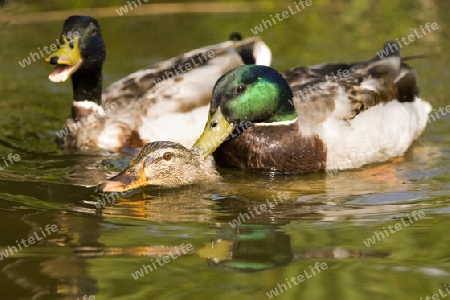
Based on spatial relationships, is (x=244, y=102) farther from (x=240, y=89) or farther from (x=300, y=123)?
(x=300, y=123)

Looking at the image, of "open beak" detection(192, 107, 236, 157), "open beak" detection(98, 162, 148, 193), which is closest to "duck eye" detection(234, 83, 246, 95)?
"open beak" detection(192, 107, 236, 157)

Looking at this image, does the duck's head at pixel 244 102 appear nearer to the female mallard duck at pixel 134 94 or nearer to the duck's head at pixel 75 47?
the female mallard duck at pixel 134 94

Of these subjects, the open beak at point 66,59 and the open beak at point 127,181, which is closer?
the open beak at point 127,181

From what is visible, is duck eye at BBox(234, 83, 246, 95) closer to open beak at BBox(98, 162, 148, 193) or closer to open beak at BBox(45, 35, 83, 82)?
open beak at BBox(98, 162, 148, 193)

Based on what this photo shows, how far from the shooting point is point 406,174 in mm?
8820

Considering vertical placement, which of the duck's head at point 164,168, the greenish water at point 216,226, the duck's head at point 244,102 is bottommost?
the greenish water at point 216,226

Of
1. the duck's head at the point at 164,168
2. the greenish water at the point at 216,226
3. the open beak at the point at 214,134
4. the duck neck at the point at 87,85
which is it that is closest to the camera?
the greenish water at the point at 216,226

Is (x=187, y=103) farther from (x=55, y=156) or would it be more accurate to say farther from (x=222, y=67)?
(x=55, y=156)

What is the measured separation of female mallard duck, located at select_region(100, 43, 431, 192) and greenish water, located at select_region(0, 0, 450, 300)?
6.3 inches

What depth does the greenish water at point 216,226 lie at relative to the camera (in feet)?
18.7

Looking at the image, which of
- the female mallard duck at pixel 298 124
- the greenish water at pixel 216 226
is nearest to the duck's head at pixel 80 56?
the greenish water at pixel 216 226

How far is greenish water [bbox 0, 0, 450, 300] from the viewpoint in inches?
224

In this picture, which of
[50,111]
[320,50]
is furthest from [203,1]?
[50,111]

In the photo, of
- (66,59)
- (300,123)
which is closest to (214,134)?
(300,123)
